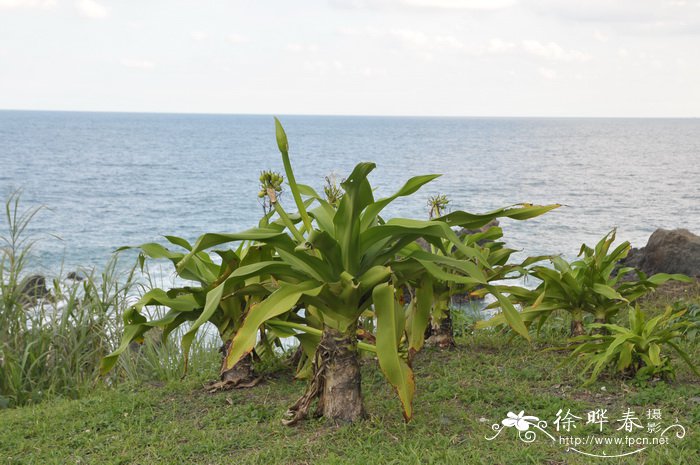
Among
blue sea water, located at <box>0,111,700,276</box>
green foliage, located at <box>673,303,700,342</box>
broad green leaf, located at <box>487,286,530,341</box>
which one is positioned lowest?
blue sea water, located at <box>0,111,700,276</box>

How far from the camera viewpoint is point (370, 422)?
10.6 feet

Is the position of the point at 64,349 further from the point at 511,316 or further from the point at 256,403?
the point at 511,316

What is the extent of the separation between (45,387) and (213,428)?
75.8 inches

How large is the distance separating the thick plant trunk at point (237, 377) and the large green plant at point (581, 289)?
5.07 ft

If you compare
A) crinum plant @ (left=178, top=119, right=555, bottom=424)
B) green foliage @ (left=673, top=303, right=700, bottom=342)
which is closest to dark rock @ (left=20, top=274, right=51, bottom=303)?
crinum plant @ (left=178, top=119, right=555, bottom=424)

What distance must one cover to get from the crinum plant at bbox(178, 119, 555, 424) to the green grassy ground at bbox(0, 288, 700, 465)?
21 cm

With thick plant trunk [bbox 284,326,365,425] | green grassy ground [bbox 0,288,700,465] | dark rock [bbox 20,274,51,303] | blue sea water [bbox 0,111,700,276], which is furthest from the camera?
blue sea water [bbox 0,111,700,276]

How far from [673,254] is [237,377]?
6.46 m

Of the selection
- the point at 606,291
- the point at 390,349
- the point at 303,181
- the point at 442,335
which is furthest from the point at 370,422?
the point at 303,181

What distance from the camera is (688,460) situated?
2787mm

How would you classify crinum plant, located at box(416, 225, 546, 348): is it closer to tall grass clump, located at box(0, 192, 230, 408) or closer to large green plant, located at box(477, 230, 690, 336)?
large green plant, located at box(477, 230, 690, 336)

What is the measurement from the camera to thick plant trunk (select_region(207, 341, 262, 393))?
402cm

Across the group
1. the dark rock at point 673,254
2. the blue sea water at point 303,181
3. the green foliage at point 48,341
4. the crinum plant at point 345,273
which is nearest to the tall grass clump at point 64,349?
the green foliage at point 48,341

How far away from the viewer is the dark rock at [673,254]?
8.20m
